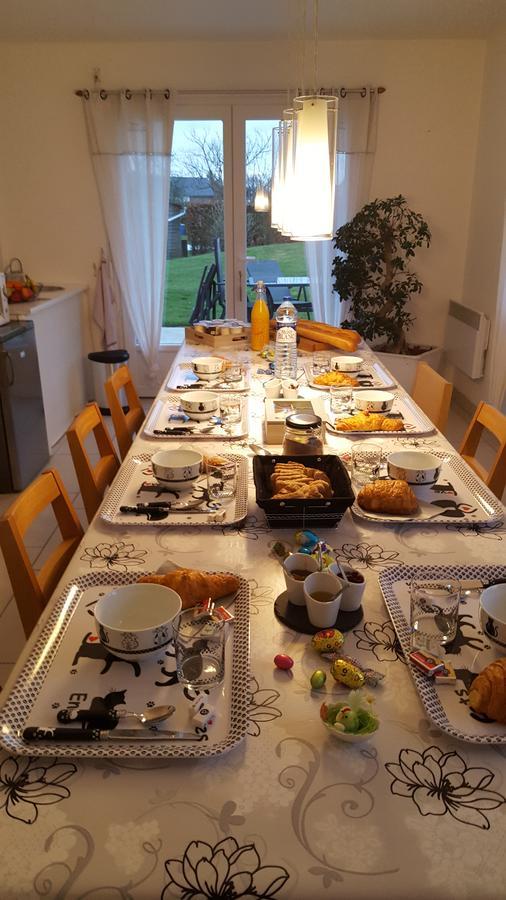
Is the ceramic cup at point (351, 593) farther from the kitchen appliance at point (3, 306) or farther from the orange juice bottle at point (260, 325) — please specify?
the kitchen appliance at point (3, 306)

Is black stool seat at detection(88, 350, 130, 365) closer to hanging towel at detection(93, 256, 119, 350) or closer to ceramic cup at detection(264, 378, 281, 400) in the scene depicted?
hanging towel at detection(93, 256, 119, 350)

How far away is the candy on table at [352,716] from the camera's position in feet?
2.73

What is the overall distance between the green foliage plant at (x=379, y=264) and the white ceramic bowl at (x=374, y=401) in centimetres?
226

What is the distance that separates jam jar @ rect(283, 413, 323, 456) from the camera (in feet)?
5.52

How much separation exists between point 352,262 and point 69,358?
1977mm

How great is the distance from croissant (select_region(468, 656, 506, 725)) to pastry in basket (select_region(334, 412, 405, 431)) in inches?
44.4

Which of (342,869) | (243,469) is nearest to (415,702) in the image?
(342,869)

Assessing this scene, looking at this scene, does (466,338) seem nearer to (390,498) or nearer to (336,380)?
(336,380)

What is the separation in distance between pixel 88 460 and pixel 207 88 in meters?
3.31

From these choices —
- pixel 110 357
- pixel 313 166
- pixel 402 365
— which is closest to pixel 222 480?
pixel 313 166

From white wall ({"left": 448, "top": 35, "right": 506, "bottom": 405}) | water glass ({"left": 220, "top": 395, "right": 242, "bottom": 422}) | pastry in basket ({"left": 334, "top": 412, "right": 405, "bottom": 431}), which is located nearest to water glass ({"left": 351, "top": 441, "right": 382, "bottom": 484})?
pastry in basket ({"left": 334, "top": 412, "right": 405, "bottom": 431})

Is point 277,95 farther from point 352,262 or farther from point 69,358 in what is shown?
point 69,358

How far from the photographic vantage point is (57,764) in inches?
31.6

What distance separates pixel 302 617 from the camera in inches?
42.5
